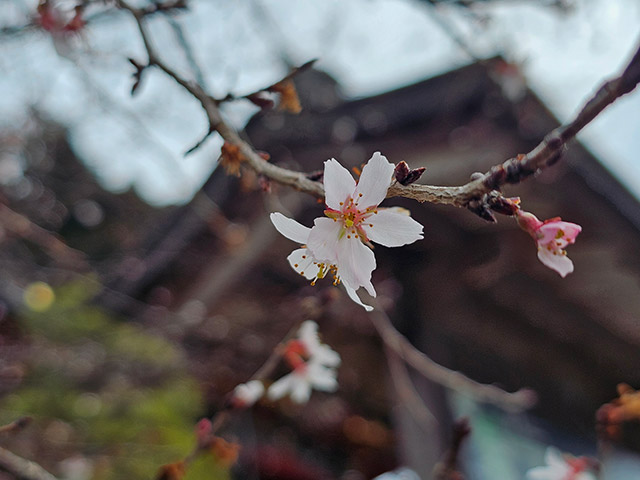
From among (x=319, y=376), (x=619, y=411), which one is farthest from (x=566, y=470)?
(x=319, y=376)

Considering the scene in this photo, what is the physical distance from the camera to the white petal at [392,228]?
1.81 ft

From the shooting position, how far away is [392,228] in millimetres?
567

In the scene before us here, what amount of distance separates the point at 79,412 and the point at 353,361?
2.04 metres

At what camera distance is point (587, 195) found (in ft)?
5.72

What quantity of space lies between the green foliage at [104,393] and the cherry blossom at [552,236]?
276cm

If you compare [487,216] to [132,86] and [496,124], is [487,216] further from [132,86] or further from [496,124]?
[496,124]

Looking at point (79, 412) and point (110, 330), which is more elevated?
point (110, 330)

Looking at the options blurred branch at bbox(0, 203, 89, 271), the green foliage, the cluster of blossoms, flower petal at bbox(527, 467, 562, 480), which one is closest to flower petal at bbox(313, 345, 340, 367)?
the cluster of blossoms

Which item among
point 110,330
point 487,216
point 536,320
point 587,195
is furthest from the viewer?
point 110,330

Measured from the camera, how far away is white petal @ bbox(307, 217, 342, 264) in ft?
1.81

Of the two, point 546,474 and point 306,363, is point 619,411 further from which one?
point 306,363

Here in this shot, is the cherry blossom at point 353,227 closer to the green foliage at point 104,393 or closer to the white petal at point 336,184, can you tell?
the white petal at point 336,184

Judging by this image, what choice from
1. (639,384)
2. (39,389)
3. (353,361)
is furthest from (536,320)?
(39,389)

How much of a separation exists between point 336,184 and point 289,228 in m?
0.08
